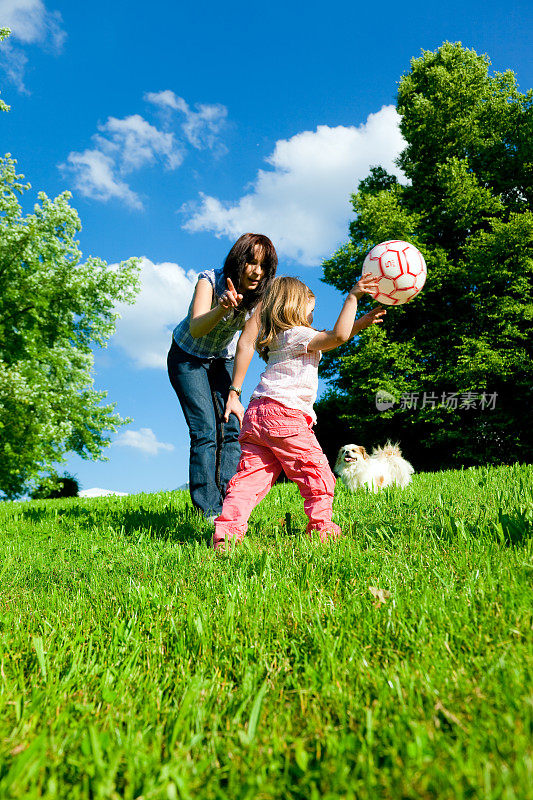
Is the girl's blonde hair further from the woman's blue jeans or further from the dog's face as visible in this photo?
the dog's face

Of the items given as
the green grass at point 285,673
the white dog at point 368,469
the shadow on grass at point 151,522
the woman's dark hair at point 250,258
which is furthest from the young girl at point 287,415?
the white dog at point 368,469

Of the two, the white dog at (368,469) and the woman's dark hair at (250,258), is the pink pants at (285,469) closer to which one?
the woman's dark hair at (250,258)

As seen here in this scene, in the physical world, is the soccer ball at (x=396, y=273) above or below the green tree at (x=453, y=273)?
below

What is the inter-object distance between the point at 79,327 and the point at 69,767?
2122 cm

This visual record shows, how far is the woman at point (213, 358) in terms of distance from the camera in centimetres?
425

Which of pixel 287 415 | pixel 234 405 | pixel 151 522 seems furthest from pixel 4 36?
pixel 287 415

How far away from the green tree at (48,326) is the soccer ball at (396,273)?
47.8ft

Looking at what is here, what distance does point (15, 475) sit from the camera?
62.0ft

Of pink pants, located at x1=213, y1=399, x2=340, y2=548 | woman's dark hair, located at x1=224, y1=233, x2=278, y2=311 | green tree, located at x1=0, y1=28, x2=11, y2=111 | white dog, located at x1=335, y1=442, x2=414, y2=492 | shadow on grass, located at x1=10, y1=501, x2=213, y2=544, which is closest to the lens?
pink pants, located at x1=213, y1=399, x2=340, y2=548

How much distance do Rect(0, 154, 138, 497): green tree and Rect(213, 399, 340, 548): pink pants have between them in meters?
14.9

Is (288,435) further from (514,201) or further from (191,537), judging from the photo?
(514,201)

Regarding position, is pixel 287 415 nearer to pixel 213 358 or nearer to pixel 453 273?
pixel 213 358

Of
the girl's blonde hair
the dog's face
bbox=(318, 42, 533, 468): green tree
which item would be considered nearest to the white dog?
the dog's face

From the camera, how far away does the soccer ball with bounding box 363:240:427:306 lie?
4.59 m
